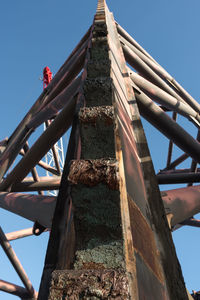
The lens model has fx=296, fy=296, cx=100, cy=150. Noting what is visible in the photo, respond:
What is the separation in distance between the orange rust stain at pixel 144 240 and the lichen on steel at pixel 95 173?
1.15 feet

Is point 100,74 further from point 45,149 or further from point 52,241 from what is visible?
point 45,149

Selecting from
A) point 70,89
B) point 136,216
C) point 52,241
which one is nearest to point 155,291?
point 136,216

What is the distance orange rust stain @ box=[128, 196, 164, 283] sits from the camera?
1.66 m

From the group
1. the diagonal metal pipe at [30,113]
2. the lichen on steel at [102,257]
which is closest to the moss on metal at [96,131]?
the lichen on steel at [102,257]

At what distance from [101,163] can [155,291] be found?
33.3 inches

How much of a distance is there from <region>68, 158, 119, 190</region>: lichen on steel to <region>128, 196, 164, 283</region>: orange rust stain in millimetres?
350

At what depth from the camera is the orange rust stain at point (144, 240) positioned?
166 cm

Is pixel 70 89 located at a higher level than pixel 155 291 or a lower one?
higher

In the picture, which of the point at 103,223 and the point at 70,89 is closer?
the point at 103,223

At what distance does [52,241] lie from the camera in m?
2.04

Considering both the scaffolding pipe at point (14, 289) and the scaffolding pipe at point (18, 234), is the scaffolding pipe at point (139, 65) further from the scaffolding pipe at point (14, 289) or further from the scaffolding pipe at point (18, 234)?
the scaffolding pipe at point (14, 289)

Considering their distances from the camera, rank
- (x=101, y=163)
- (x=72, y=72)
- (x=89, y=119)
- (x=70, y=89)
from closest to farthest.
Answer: (x=101, y=163), (x=89, y=119), (x=70, y=89), (x=72, y=72)

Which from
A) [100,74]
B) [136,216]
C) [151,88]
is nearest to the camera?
[136,216]

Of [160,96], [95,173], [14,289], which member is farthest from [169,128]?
[14,289]
